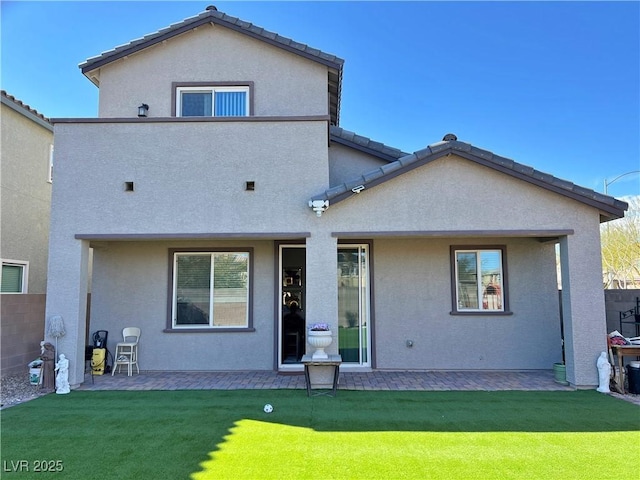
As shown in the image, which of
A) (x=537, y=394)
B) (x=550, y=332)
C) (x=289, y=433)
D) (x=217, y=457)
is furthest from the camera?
(x=550, y=332)

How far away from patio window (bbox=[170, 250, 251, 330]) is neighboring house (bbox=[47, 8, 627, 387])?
0.04 m

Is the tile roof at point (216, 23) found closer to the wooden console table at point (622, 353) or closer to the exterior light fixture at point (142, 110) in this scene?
the exterior light fixture at point (142, 110)

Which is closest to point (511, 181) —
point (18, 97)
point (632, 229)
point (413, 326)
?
point (413, 326)

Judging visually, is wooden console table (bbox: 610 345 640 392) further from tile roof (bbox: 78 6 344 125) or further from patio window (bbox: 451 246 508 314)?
tile roof (bbox: 78 6 344 125)

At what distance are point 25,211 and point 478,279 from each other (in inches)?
546

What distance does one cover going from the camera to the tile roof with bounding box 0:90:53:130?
1270cm

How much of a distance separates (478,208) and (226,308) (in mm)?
6622

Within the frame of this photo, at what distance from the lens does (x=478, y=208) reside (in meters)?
9.37

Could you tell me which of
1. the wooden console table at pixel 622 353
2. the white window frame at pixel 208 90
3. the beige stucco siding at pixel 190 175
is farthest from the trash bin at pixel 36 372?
the wooden console table at pixel 622 353

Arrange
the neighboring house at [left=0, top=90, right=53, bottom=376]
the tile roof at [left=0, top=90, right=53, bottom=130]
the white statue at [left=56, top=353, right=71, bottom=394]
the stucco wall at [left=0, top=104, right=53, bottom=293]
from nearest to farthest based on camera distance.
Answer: the white statue at [left=56, top=353, right=71, bottom=394] → the neighboring house at [left=0, top=90, right=53, bottom=376] → the tile roof at [left=0, top=90, right=53, bottom=130] → the stucco wall at [left=0, top=104, right=53, bottom=293]

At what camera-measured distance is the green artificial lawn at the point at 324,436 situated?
17.8 ft

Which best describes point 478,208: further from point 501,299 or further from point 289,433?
point 289,433

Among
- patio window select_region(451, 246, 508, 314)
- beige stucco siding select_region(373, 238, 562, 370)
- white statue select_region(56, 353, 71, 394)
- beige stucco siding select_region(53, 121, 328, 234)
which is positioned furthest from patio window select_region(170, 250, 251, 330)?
patio window select_region(451, 246, 508, 314)

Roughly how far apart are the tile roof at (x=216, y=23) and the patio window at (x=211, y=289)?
5501 millimetres
